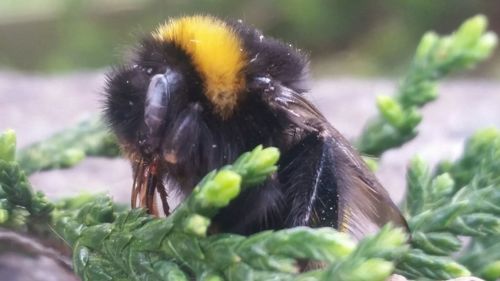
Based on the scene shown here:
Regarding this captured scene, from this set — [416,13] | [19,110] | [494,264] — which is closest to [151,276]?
[494,264]

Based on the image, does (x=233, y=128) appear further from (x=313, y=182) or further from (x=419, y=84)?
(x=419, y=84)

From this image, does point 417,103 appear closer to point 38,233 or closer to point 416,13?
point 38,233

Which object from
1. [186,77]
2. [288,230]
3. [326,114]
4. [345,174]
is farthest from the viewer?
[326,114]

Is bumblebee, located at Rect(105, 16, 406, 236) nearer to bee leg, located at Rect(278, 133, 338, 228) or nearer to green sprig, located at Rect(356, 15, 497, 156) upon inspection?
bee leg, located at Rect(278, 133, 338, 228)

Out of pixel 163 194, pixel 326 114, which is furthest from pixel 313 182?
pixel 326 114

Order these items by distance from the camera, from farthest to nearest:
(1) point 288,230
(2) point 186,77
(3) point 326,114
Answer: (3) point 326,114
(2) point 186,77
(1) point 288,230

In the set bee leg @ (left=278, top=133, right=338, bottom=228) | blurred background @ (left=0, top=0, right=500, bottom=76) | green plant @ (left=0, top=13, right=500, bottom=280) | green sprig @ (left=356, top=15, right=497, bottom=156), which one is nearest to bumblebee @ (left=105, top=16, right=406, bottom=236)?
bee leg @ (left=278, top=133, right=338, bottom=228)
